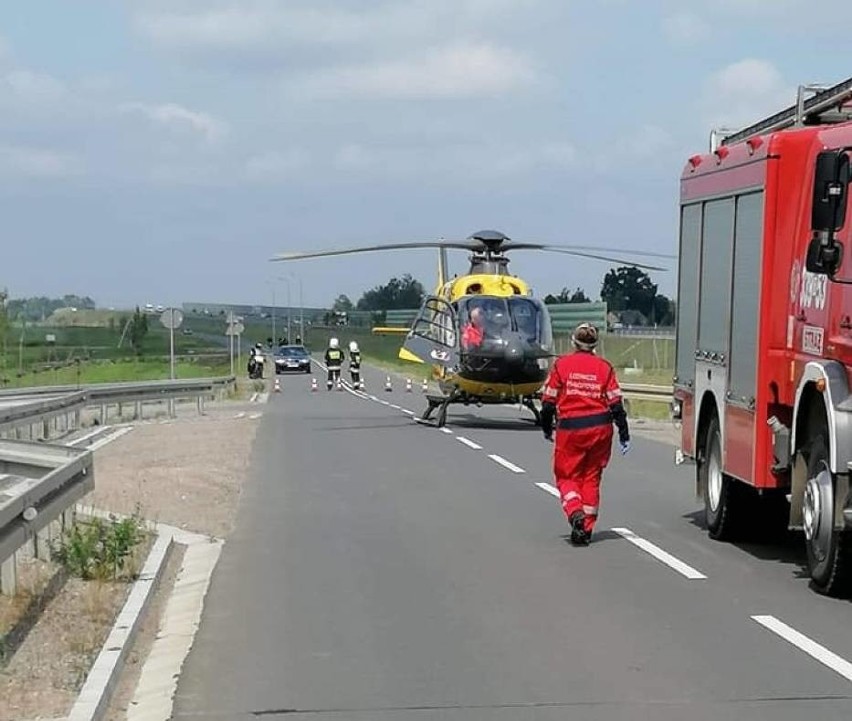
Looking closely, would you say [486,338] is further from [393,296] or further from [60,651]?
[393,296]

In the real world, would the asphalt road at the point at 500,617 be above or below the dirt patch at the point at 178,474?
above

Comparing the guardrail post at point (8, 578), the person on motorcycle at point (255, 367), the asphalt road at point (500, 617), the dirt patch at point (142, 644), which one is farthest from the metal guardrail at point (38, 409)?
the person on motorcycle at point (255, 367)

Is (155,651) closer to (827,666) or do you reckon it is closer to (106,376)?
(827,666)

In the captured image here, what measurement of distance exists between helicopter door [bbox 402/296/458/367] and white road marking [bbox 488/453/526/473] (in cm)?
668

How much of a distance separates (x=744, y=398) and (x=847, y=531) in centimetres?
215

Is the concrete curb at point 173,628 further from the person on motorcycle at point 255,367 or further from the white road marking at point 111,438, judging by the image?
the person on motorcycle at point 255,367

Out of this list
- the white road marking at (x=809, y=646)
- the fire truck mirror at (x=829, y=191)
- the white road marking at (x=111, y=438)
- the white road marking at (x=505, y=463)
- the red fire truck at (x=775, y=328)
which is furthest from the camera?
the white road marking at (x=111, y=438)

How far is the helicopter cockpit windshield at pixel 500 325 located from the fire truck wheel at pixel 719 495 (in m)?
15.2

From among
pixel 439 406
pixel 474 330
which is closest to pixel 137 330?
pixel 439 406

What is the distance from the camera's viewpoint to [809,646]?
8.40 m

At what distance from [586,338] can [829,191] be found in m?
3.57

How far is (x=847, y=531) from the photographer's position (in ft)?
30.9

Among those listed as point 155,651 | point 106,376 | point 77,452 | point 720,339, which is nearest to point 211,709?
point 155,651

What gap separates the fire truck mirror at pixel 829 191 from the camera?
29.9 feet
